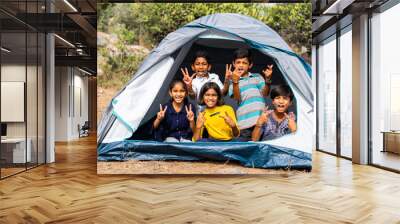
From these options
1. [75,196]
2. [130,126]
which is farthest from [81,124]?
[75,196]

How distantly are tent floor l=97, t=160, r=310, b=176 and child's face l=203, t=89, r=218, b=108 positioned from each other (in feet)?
3.21

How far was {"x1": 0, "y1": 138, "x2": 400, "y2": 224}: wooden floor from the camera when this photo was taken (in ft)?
13.2

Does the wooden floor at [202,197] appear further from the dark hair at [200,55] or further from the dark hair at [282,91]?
the dark hair at [200,55]

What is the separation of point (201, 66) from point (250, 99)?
3.18 ft

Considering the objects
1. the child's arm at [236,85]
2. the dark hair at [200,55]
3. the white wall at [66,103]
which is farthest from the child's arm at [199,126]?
the white wall at [66,103]

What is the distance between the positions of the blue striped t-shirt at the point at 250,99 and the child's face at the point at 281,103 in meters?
0.21

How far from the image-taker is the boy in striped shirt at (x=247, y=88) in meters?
6.43

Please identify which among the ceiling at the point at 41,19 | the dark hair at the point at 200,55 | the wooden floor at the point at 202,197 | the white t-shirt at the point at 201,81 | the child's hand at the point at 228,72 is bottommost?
the wooden floor at the point at 202,197

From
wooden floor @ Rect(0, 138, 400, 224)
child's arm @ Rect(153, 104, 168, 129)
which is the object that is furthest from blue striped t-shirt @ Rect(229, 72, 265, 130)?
child's arm @ Rect(153, 104, 168, 129)

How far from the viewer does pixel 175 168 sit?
652cm

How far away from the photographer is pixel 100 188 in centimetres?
557

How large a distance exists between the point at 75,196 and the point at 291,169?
3.45 meters

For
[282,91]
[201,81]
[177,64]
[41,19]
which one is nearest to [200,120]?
[201,81]

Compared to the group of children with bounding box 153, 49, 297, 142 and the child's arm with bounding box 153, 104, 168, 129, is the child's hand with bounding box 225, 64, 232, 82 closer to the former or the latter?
the group of children with bounding box 153, 49, 297, 142
